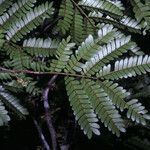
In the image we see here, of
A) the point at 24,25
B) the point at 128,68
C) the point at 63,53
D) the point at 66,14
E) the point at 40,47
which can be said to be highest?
the point at 66,14

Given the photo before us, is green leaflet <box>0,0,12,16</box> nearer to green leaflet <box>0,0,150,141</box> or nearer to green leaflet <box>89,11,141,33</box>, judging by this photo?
green leaflet <box>0,0,150,141</box>

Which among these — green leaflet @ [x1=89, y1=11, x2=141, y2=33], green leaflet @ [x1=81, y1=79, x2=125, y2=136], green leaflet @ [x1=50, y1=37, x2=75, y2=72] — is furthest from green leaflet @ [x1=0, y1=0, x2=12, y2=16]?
green leaflet @ [x1=81, y1=79, x2=125, y2=136]

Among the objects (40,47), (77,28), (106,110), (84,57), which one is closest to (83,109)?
(106,110)

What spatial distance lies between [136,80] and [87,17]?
1.32 meters

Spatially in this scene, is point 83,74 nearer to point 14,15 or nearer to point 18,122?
point 14,15

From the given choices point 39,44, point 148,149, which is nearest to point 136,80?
point 148,149

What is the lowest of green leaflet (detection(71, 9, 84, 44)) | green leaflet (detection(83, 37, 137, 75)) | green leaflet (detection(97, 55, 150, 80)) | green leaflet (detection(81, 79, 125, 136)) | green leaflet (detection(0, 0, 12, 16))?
green leaflet (detection(81, 79, 125, 136))

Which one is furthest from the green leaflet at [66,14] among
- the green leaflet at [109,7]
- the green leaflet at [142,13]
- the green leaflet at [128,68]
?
the green leaflet at [128,68]

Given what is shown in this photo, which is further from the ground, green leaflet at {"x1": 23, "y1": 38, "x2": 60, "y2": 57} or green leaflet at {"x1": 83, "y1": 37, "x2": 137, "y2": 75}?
green leaflet at {"x1": 23, "y1": 38, "x2": 60, "y2": 57}

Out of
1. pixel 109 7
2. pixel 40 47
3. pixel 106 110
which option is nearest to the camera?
pixel 106 110

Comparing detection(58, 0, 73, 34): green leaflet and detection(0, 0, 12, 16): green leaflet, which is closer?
detection(0, 0, 12, 16): green leaflet

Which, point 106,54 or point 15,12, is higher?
point 15,12

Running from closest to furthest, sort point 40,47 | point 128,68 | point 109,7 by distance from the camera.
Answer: point 128,68 < point 40,47 < point 109,7

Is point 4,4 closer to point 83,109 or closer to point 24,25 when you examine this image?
point 24,25
